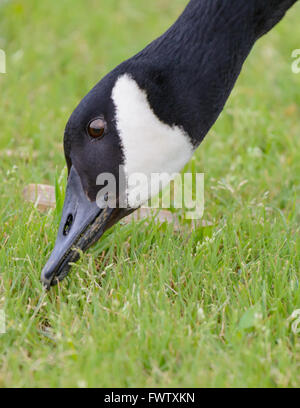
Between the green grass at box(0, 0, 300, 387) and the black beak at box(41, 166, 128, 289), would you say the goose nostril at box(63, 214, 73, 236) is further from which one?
the green grass at box(0, 0, 300, 387)

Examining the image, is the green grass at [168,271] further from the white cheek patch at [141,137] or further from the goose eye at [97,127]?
the goose eye at [97,127]

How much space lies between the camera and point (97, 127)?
357 centimetres

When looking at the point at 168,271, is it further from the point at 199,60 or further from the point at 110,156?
the point at 199,60

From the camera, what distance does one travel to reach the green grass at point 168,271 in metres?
3.02

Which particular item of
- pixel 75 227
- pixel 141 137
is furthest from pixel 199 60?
pixel 75 227

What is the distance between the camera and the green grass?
9.90ft

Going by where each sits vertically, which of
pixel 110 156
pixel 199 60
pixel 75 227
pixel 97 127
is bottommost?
pixel 75 227

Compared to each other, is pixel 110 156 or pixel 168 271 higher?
pixel 110 156

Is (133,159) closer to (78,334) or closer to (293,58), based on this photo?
(78,334)

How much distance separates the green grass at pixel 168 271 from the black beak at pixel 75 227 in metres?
0.10

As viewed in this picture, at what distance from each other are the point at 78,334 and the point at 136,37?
488 cm

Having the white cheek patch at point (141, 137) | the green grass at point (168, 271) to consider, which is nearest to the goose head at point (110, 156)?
the white cheek patch at point (141, 137)

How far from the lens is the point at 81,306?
139 inches

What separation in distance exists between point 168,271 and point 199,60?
117 centimetres
